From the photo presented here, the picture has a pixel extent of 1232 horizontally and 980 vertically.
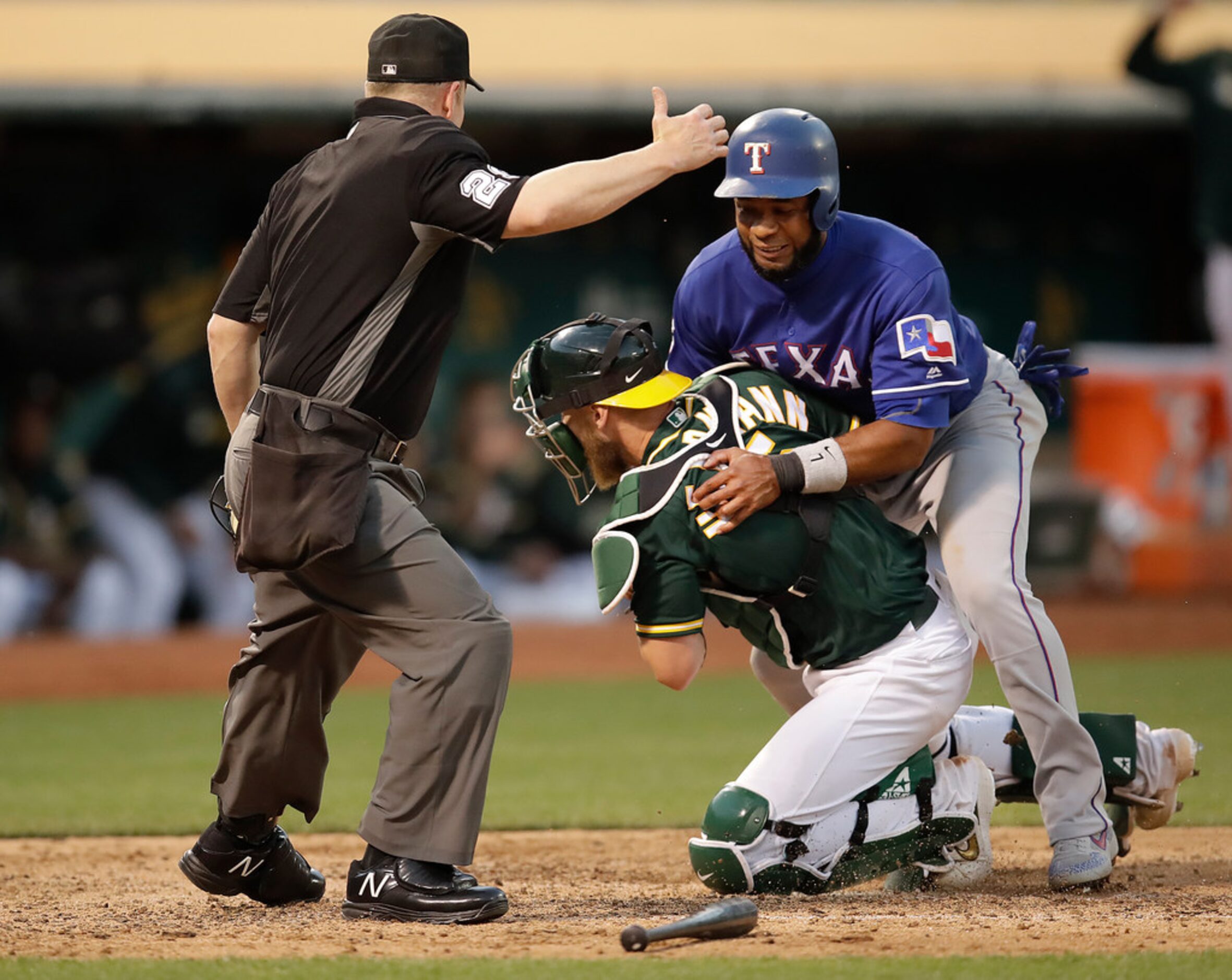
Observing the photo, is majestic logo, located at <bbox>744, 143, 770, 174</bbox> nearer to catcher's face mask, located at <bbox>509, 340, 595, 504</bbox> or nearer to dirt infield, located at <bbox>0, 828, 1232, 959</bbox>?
catcher's face mask, located at <bbox>509, 340, 595, 504</bbox>

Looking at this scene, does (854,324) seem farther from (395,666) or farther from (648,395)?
(395,666)

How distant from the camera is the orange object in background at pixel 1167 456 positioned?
12.4m

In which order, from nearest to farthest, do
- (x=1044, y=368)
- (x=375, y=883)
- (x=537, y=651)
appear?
(x=375, y=883)
(x=1044, y=368)
(x=537, y=651)

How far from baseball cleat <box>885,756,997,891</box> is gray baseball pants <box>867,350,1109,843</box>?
14 cm

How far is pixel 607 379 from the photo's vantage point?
4.07 metres

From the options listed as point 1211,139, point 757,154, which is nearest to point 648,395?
point 757,154

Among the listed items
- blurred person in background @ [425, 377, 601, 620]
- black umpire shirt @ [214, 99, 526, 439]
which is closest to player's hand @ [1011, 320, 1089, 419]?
black umpire shirt @ [214, 99, 526, 439]

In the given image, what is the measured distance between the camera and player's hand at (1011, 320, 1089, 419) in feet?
16.2

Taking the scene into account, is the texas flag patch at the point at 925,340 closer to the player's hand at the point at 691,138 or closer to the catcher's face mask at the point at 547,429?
the player's hand at the point at 691,138

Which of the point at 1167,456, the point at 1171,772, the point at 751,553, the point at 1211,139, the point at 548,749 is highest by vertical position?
the point at 1211,139

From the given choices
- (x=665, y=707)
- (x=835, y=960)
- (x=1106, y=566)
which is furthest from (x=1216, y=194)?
(x=835, y=960)

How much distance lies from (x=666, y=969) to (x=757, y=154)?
6.62ft

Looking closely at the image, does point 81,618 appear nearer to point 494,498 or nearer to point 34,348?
point 34,348

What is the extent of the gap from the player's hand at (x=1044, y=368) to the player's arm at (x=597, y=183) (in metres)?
1.59
